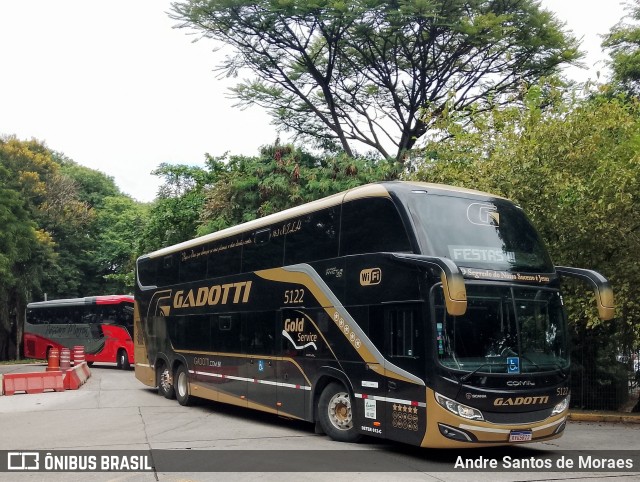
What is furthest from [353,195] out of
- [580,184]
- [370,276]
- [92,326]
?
[92,326]

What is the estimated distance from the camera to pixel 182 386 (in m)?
17.7

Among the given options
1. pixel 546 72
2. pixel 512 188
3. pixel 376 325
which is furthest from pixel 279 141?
pixel 376 325

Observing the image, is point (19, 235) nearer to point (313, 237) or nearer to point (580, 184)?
point (313, 237)

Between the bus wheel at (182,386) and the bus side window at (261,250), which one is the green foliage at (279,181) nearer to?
the bus wheel at (182,386)

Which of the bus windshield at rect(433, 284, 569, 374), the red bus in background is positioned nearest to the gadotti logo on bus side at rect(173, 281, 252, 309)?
the bus windshield at rect(433, 284, 569, 374)

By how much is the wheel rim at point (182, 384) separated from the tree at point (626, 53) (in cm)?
1964

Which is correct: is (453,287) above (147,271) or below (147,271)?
below

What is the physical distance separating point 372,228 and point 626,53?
2240 centimetres

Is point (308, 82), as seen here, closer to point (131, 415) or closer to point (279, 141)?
point (279, 141)

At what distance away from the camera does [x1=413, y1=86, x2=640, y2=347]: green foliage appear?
13.9m

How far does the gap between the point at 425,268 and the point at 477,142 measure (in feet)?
26.8

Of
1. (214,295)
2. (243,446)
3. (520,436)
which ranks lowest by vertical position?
(243,446)

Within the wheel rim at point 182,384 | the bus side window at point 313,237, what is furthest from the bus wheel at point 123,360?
the bus side window at point 313,237

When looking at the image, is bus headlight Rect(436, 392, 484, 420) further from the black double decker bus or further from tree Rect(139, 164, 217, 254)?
tree Rect(139, 164, 217, 254)
